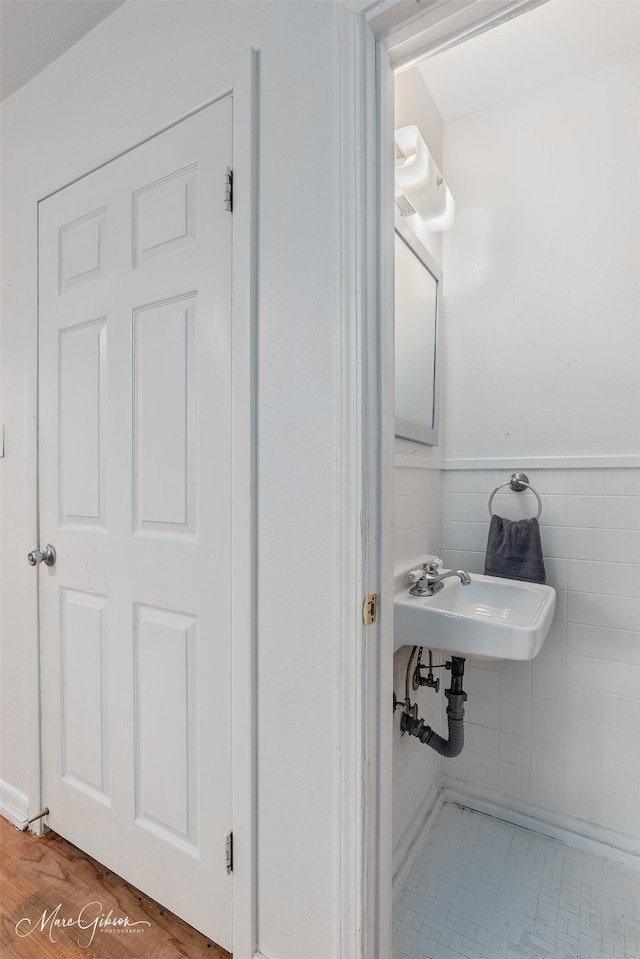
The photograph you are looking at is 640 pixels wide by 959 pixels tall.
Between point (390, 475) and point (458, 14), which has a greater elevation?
point (458, 14)

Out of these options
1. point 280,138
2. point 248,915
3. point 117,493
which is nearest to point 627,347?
point 280,138

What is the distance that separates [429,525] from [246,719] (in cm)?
91

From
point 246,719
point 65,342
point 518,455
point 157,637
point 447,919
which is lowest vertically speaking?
point 447,919

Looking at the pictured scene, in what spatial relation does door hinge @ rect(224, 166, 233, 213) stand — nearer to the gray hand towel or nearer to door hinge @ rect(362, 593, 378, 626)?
door hinge @ rect(362, 593, 378, 626)

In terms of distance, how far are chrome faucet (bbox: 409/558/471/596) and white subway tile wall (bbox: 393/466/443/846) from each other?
0.19 feet

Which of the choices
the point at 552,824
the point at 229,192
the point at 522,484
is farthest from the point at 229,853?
the point at 229,192

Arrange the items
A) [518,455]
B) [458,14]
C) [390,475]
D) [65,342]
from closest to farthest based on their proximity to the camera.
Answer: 1. [458,14]
2. [390,475]
3. [65,342]
4. [518,455]

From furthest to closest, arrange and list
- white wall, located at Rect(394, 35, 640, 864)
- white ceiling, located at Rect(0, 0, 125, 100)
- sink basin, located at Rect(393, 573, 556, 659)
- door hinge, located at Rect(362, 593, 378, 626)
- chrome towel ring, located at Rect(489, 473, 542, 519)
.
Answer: chrome towel ring, located at Rect(489, 473, 542, 519)
white wall, located at Rect(394, 35, 640, 864)
white ceiling, located at Rect(0, 0, 125, 100)
sink basin, located at Rect(393, 573, 556, 659)
door hinge, located at Rect(362, 593, 378, 626)

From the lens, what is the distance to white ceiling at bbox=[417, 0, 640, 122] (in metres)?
1.42

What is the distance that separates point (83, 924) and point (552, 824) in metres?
1.41

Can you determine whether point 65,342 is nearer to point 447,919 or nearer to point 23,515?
point 23,515

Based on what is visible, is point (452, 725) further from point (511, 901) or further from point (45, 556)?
point (45, 556)

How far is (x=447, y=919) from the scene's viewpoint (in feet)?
4.14

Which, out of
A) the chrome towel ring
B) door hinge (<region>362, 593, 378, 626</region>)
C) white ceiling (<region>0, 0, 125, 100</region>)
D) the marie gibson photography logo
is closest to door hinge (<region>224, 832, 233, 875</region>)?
the marie gibson photography logo
